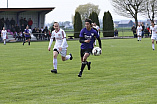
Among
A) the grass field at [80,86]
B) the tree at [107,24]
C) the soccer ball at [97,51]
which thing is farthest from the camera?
the tree at [107,24]

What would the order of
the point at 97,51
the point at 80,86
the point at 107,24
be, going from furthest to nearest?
the point at 107,24, the point at 97,51, the point at 80,86

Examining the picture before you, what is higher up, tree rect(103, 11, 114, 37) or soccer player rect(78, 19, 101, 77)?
tree rect(103, 11, 114, 37)

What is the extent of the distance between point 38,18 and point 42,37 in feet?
15.1

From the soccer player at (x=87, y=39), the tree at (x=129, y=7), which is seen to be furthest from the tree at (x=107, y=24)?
the soccer player at (x=87, y=39)

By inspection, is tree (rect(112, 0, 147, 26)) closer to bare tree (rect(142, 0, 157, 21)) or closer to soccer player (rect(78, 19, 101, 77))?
bare tree (rect(142, 0, 157, 21))

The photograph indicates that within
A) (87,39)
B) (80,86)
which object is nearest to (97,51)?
(87,39)

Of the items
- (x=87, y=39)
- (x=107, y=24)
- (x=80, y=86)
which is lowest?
(x=80, y=86)

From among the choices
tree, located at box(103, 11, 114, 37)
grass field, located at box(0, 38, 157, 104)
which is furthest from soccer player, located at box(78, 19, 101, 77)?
tree, located at box(103, 11, 114, 37)

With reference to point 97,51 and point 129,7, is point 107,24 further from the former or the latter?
point 97,51

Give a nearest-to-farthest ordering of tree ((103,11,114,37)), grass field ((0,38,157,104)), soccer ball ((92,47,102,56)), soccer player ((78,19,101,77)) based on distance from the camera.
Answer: grass field ((0,38,157,104)) → soccer player ((78,19,101,77)) → soccer ball ((92,47,102,56)) → tree ((103,11,114,37))

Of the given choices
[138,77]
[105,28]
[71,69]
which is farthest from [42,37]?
[138,77]

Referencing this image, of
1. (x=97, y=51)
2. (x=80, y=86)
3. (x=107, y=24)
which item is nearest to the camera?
(x=80, y=86)

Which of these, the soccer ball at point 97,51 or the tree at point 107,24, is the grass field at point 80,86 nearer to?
the soccer ball at point 97,51

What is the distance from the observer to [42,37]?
178ft
